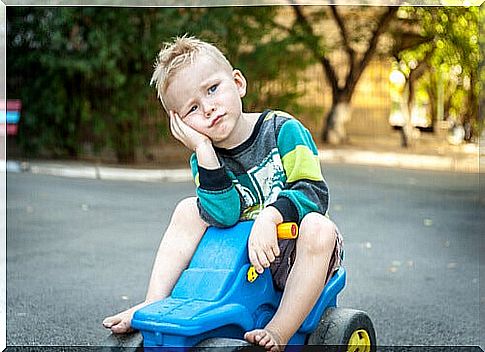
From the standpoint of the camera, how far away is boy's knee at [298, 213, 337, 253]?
1933 mm

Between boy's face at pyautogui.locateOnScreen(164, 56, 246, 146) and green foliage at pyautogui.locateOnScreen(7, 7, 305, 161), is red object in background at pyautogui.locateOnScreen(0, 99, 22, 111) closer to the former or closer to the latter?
green foliage at pyautogui.locateOnScreen(7, 7, 305, 161)

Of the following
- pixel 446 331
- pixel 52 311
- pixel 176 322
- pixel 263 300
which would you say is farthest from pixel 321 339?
pixel 52 311

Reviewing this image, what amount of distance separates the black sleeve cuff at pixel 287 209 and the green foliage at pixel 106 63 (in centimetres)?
60

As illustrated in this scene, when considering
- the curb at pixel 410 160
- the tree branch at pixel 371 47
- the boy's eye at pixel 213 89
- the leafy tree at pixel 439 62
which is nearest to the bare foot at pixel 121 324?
the boy's eye at pixel 213 89

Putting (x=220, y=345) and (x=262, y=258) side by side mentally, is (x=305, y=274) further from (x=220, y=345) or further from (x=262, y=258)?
(x=220, y=345)

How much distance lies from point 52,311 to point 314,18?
1.25 meters

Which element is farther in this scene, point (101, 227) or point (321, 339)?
point (101, 227)

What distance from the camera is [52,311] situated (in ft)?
8.97

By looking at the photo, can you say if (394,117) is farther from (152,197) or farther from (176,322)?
(176,322)

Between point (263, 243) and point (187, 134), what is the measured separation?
281 mm

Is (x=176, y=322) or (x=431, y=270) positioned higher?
(x=176, y=322)

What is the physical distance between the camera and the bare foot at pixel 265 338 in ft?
6.11

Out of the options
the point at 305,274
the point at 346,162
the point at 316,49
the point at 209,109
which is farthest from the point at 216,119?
the point at 316,49

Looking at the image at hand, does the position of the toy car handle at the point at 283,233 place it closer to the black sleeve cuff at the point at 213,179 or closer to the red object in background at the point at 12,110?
the black sleeve cuff at the point at 213,179
